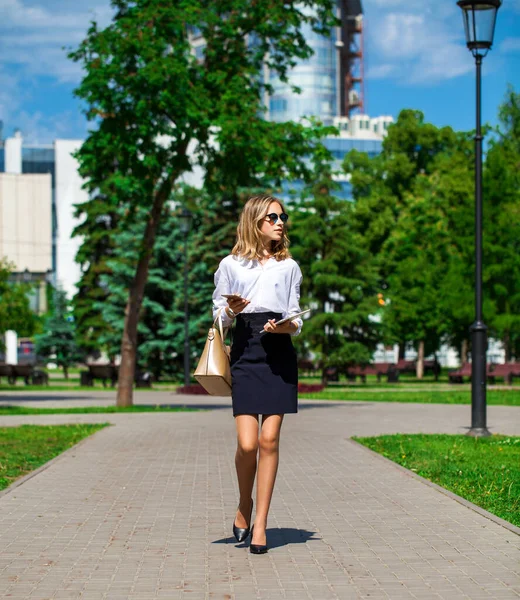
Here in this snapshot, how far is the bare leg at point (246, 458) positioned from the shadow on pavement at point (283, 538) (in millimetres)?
197

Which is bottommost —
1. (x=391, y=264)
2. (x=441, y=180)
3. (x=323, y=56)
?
(x=391, y=264)

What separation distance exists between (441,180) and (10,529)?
172 feet

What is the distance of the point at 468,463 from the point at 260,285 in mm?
5415

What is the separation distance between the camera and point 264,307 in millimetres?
6422

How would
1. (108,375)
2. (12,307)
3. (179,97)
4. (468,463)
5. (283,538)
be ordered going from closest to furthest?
(283,538) < (468,463) < (179,97) < (12,307) < (108,375)

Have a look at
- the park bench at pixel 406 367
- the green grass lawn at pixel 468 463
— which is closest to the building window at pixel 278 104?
the park bench at pixel 406 367

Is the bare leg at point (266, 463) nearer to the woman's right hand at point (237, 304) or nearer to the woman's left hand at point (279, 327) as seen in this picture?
the woman's left hand at point (279, 327)

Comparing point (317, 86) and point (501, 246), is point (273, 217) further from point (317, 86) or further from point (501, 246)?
point (317, 86)

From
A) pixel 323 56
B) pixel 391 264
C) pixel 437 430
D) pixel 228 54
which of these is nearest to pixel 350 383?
pixel 391 264

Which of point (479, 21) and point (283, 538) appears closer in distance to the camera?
point (283, 538)

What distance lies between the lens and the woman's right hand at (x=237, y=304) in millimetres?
6277

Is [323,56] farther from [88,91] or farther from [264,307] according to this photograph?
[264,307]

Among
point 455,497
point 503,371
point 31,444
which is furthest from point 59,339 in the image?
point 455,497

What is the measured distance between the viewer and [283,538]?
6.95 meters
